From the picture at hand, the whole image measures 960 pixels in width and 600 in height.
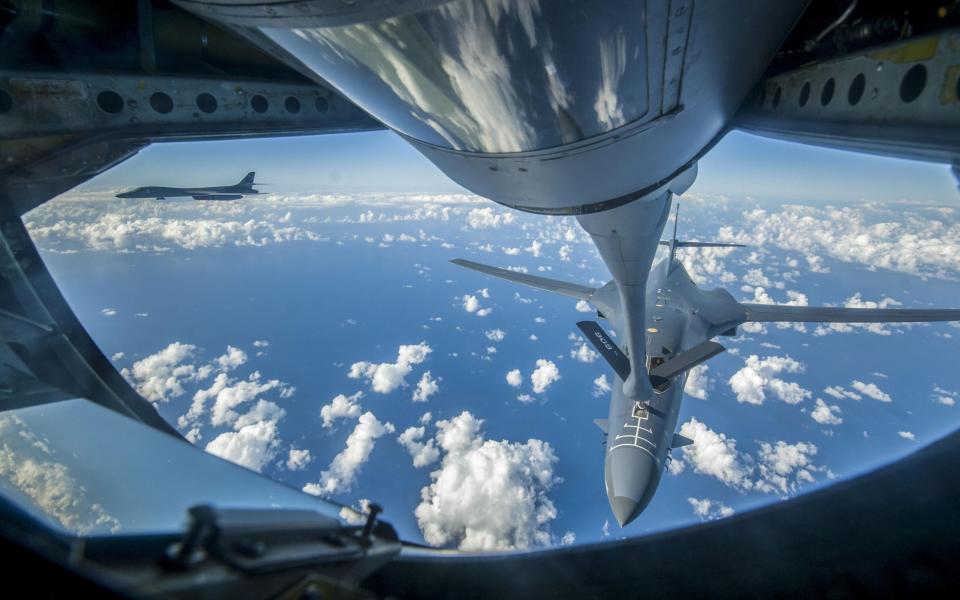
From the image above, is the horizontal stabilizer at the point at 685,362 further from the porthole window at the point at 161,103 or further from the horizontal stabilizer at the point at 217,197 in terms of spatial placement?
the horizontal stabilizer at the point at 217,197

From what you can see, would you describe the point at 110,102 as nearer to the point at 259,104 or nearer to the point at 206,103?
the point at 206,103

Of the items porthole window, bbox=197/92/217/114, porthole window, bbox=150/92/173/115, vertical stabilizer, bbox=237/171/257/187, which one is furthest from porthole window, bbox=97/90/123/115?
vertical stabilizer, bbox=237/171/257/187

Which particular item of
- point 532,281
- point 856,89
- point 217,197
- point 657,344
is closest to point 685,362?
point 657,344

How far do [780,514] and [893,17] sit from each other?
2.06 m

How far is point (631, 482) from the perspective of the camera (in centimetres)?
880

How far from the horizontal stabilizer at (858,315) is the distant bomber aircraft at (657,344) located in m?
0.01

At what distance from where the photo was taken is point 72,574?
50cm

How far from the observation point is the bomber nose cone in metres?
8.75

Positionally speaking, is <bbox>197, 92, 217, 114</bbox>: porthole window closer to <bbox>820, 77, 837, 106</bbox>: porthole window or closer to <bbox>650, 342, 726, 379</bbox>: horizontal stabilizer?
<bbox>820, 77, 837, 106</bbox>: porthole window

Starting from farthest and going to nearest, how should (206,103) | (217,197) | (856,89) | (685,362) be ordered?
(217,197), (685,362), (206,103), (856,89)

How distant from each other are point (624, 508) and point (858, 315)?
6390 millimetres

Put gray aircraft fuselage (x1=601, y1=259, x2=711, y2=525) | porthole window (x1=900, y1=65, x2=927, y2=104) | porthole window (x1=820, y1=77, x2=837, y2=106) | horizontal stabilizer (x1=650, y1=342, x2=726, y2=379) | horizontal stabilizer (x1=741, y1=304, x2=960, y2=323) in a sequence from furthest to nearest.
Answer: gray aircraft fuselage (x1=601, y1=259, x2=711, y2=525) < horizontal stabilizer (x1=741, y1=304, x2=960, y2=323) < horizontal stabilizer (x1=650, y1=342, x2=726, y2=379) < porthole window (x1=820, y1=77, x2=837, y2=106) < porthole window (x1=900, y1=65, x2=927, y2=104)

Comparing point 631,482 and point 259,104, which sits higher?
point 259,104

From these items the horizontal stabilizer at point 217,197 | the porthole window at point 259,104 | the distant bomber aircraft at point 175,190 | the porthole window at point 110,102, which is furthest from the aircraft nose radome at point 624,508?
the distant bomber aircraft at point 175,190
